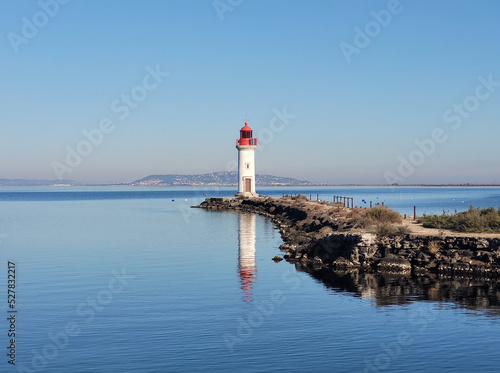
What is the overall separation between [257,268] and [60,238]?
22383 mm

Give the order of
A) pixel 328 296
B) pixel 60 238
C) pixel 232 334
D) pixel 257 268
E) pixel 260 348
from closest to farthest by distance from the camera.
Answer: pixel 260 348 < pixel 232 334 < pixel 328 296 < pixel 257 268 < pixel 60 238

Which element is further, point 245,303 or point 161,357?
point 245,303

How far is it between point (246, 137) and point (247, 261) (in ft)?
173

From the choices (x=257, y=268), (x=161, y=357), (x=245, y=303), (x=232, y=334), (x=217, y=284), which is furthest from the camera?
(x=257, y=268)

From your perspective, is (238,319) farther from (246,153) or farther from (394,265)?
(246,153)

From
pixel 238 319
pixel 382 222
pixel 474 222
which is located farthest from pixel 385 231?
pixel 238 319

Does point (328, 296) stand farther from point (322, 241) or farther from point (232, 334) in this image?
point (322, 241)

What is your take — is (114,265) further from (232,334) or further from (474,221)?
(474,221)

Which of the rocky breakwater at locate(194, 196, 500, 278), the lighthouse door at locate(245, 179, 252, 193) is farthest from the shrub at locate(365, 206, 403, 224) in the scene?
the lighthouse door at locate(245, 179, 252, 193)

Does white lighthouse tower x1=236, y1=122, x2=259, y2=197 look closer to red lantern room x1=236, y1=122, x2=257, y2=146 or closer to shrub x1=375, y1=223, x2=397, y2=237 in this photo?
red lantern room x1=236, y1=122, x2=257, y2=146

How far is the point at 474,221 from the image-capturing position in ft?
103

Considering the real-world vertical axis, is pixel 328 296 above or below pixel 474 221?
below

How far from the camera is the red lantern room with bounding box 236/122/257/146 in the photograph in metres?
83.3

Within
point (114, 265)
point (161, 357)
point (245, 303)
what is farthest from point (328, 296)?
point (114, 265)
